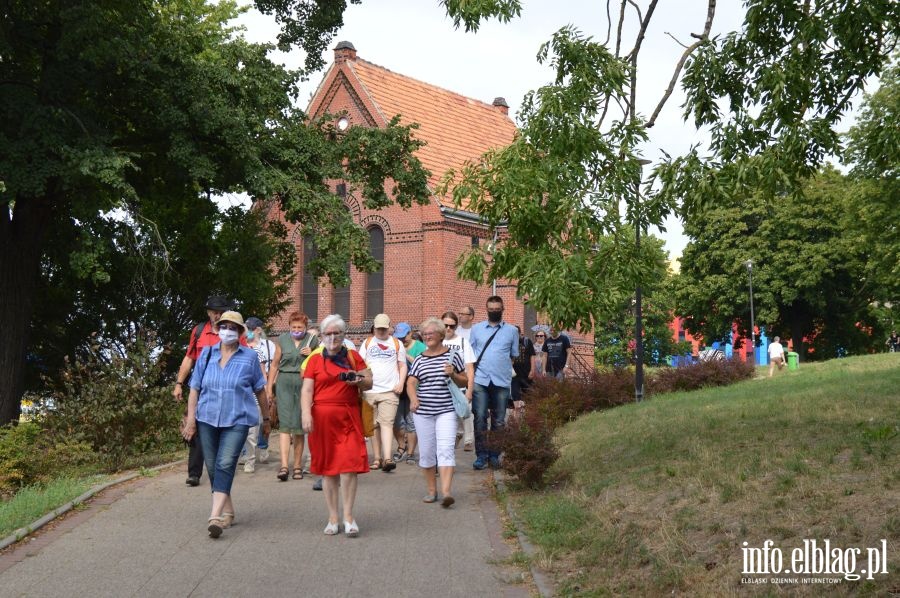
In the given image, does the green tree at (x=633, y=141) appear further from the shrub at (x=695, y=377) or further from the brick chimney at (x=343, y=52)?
the brick chimney at (x=343, y=52)

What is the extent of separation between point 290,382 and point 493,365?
2.42 metres

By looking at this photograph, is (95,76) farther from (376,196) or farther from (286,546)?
(286,546)

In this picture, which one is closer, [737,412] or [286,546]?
[286,546]

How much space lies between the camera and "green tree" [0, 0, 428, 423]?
57.3 ft

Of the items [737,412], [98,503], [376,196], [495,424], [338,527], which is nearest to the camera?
[338,527]

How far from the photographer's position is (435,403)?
10727mm

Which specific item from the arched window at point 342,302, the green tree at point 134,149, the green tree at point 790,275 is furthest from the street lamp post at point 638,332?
the green tree at point 790,275

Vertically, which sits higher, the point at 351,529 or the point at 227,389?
the point at 227,389

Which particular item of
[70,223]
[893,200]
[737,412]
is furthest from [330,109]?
[737,412]

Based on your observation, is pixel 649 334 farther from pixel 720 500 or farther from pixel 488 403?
pixel 720 500

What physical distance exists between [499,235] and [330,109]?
36.4 metres

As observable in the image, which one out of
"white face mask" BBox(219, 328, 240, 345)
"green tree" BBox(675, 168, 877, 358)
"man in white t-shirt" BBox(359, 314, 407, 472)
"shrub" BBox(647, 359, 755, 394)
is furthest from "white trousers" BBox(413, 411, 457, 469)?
"green tree" BBox(675, 168, 877, 358)

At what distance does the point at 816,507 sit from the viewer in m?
7.34

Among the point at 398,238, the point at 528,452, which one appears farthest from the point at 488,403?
the point at 398,238
